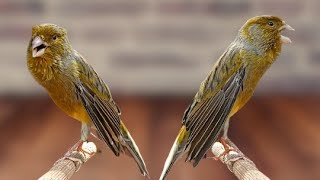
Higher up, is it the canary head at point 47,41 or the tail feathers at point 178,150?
the canary head at point 47,41

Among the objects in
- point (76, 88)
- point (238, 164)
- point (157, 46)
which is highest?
point (76, 88)

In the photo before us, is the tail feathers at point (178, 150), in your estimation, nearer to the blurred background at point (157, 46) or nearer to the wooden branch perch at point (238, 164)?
the wooden branch perch at point (238, 164)

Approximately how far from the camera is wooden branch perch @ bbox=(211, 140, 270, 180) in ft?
2.53

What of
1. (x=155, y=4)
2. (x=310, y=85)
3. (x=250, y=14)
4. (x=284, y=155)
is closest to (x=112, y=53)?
(x=155, y=4)

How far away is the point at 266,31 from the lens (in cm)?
78

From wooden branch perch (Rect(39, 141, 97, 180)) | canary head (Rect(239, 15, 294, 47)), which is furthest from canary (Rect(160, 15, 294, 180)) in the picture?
wooden branch perch (Rect(39, 141, 97, 180))

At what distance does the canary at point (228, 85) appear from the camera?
2.42ft

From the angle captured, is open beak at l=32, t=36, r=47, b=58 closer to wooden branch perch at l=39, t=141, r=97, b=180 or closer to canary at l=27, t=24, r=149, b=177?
canary at l=27, t=24, r=149, b=177

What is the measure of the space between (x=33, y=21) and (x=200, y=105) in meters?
1.92

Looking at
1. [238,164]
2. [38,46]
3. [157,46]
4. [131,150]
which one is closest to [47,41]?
[38,46]

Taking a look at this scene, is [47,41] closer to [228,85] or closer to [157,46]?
[228,85]

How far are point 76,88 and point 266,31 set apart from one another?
19 cm

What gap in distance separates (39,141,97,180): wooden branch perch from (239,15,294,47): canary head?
205 millimetres

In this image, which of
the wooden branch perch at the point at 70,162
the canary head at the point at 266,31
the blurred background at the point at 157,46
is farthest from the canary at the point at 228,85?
the blurred background at the point at 157,46
